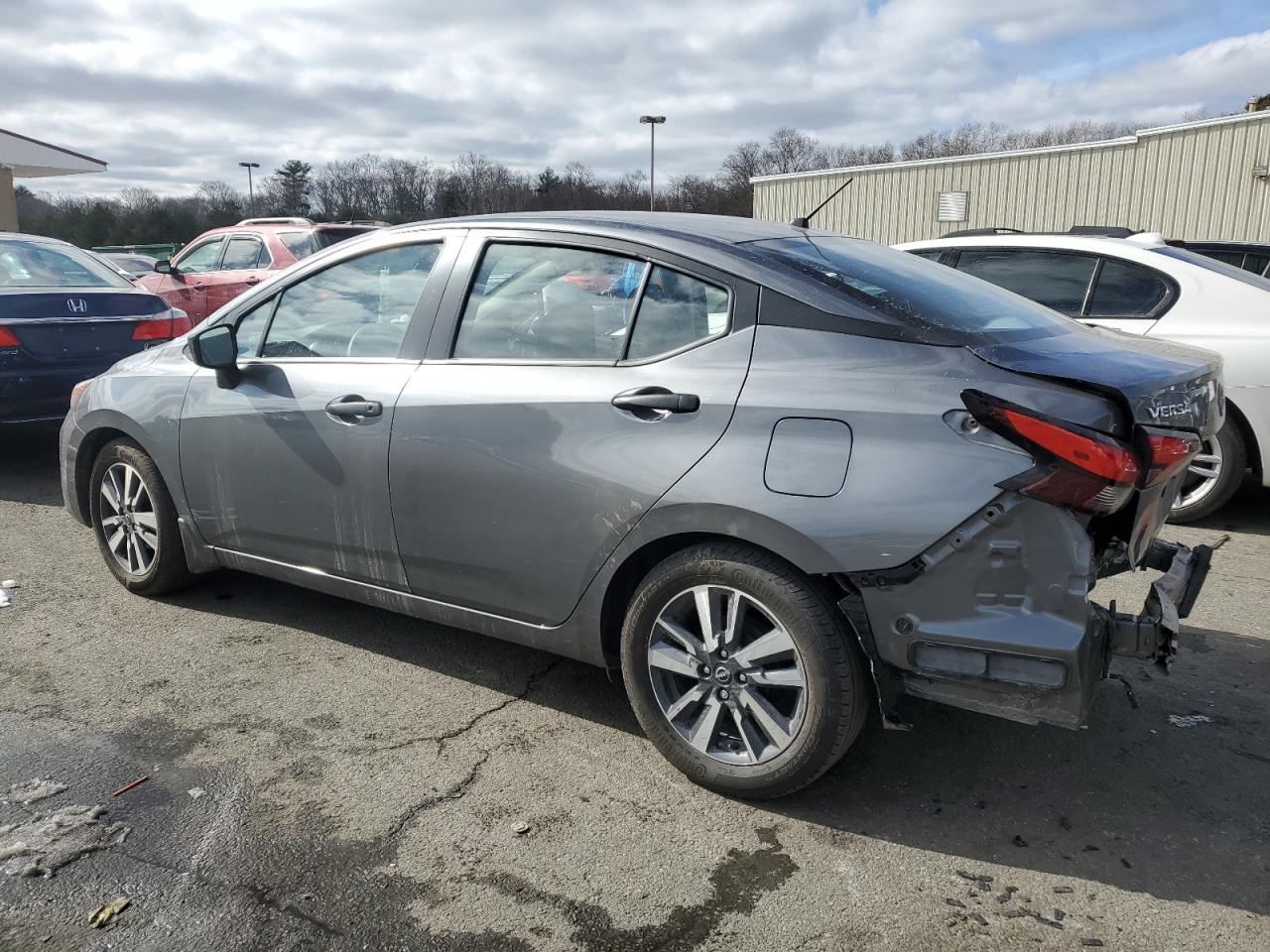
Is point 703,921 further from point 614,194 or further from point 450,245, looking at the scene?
point 614,194

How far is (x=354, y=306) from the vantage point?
12.5 feet

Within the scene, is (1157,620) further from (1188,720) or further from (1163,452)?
(1188,720)

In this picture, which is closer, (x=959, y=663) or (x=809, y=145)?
(x=959, y=663)

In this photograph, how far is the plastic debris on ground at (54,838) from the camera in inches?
104

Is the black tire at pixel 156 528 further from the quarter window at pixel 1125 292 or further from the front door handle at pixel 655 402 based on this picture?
the quarter window at pixel 1125 292

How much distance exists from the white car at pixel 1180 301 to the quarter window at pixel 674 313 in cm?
386

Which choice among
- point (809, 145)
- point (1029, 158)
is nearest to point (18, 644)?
point (1029, 158)

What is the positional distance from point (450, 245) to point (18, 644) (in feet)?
8.05

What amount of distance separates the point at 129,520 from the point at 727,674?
3.04m

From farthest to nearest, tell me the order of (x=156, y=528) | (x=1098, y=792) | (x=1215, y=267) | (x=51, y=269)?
(x=51, y=269), (x=1215, y=267), (x=156, y=528), (x=1098, y=792)

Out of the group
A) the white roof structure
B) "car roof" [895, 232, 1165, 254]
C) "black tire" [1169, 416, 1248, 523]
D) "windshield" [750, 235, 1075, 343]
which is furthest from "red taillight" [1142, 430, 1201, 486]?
the white roof structure

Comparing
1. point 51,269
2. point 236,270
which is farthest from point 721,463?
point 236,270

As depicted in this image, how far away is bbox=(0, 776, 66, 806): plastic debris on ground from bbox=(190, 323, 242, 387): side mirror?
162 centimetres

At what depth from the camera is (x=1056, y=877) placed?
2609 millimetres
